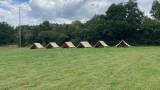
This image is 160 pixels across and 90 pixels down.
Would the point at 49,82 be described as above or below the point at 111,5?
below

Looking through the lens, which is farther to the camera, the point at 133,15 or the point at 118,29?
the point at 133,15

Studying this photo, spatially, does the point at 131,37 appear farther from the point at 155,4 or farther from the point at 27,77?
the point at 27,77

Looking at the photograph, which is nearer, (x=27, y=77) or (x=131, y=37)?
(x=27, y=77)

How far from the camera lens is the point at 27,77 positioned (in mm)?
10461

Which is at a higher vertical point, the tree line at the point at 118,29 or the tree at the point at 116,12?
the tree at the point at 116,12

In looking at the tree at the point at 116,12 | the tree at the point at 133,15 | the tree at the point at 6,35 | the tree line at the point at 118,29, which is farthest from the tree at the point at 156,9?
the tree at the point at 6,35

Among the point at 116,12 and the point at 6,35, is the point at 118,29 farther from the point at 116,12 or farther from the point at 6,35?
the point at 6,35

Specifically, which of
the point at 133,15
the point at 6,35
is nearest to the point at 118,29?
the point at 133,15

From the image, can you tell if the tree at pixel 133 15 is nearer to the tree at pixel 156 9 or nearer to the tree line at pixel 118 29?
the tree line at pixel 118 29

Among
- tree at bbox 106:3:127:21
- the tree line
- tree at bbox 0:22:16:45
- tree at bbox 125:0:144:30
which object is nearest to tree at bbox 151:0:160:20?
the tree line

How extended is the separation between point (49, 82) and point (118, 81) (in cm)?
187

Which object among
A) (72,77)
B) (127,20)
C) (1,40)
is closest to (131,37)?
(127,20)

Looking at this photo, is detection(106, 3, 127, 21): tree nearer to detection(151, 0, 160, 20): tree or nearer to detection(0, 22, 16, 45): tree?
detection(151, 0, 160, 20): tree

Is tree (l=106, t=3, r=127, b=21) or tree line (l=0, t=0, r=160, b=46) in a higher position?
tree (l=106, t=3, r=127, b=21)
